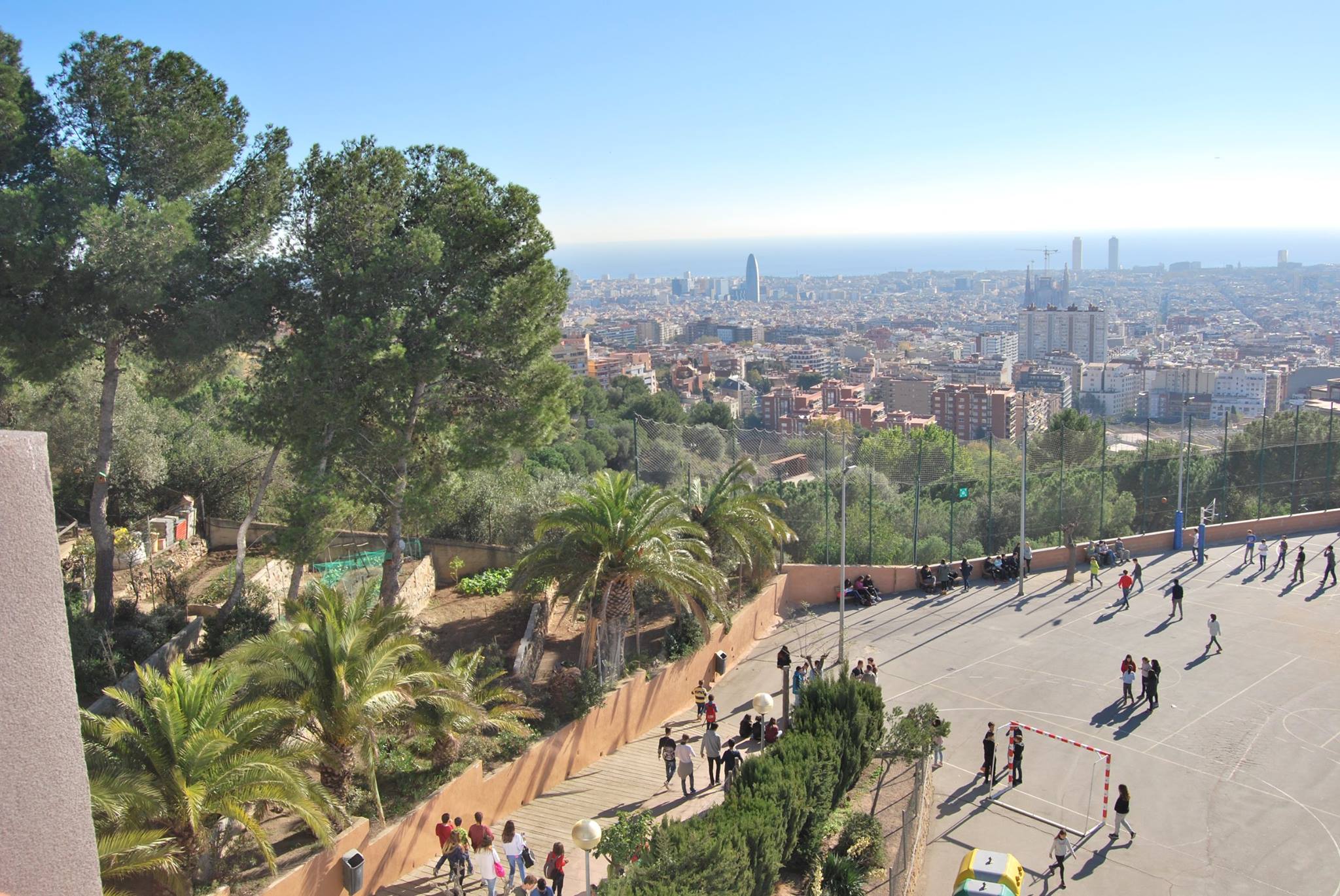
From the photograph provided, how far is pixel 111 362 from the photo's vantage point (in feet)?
49.7

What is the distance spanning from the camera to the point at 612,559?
1553cm

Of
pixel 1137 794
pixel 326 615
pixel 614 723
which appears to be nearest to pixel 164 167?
pixel 326 615

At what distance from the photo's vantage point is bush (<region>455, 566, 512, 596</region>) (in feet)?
63.0

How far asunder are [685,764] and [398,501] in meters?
6.14

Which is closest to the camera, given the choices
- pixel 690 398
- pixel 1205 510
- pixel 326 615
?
pixel 326 615

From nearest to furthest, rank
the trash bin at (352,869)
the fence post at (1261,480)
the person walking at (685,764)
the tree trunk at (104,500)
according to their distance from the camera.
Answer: the trash bin at (352,869) → the person walking at (685,764) → the tree trunk at (104,500) → the fence post at (1261,480)

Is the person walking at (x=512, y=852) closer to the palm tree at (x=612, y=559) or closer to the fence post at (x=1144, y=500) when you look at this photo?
the palm tree at (x=612, y=559)

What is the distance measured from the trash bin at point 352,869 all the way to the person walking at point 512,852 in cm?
146

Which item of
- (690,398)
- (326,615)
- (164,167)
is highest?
(164,167)

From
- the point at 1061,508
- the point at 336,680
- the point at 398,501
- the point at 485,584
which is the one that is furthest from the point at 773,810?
the point at 1061,508

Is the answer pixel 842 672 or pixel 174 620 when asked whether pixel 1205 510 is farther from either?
pixel 174 620

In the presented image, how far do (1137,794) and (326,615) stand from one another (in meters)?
10.3

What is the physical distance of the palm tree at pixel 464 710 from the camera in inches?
467

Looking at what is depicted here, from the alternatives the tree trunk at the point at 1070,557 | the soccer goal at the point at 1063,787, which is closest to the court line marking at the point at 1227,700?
the soccer goal at the point at 1063,787
